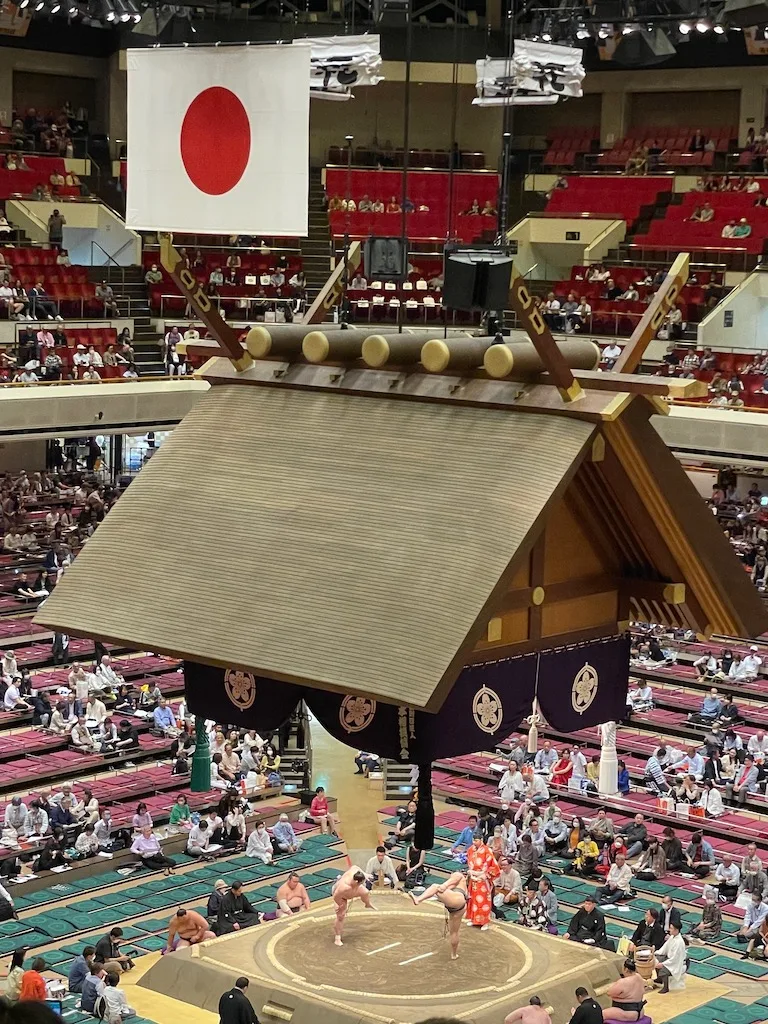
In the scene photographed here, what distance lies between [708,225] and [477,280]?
767 inches

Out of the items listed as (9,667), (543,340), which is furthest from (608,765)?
(543,340)

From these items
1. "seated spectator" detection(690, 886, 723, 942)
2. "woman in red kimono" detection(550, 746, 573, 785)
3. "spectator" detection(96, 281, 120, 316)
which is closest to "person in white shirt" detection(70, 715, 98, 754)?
"woman in red kimono" detection(550, 746, 573, 785)

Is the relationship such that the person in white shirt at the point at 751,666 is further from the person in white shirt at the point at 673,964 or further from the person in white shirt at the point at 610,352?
the person in white shirt at the point at 673,964

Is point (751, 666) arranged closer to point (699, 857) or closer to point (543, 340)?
point (699, 857)

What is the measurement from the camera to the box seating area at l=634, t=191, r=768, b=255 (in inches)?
926

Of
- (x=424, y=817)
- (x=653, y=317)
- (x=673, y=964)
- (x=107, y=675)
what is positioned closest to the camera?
(x=653, y=317)

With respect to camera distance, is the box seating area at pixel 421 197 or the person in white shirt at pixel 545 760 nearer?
the person in white shirt at pixel 545 760

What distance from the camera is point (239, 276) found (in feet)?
79.9

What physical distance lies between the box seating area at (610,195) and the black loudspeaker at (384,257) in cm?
1939

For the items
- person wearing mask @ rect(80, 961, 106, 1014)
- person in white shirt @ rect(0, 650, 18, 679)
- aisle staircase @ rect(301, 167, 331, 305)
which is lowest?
person wearing mask @ rect(80, 961, 106, 1014)

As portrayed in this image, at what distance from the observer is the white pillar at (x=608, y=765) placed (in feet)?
51.7

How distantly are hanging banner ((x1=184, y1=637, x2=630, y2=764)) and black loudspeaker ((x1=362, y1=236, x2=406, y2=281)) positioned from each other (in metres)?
1.81

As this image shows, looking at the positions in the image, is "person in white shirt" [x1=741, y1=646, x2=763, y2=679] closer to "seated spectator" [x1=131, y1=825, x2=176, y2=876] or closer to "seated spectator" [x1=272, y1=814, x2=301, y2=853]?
"seated spectator" [x1=272, y1=814, x2=301, y2=853]

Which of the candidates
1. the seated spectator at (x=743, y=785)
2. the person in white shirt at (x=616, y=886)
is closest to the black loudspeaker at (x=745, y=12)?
the seated spectator at (x=743, y=785)
